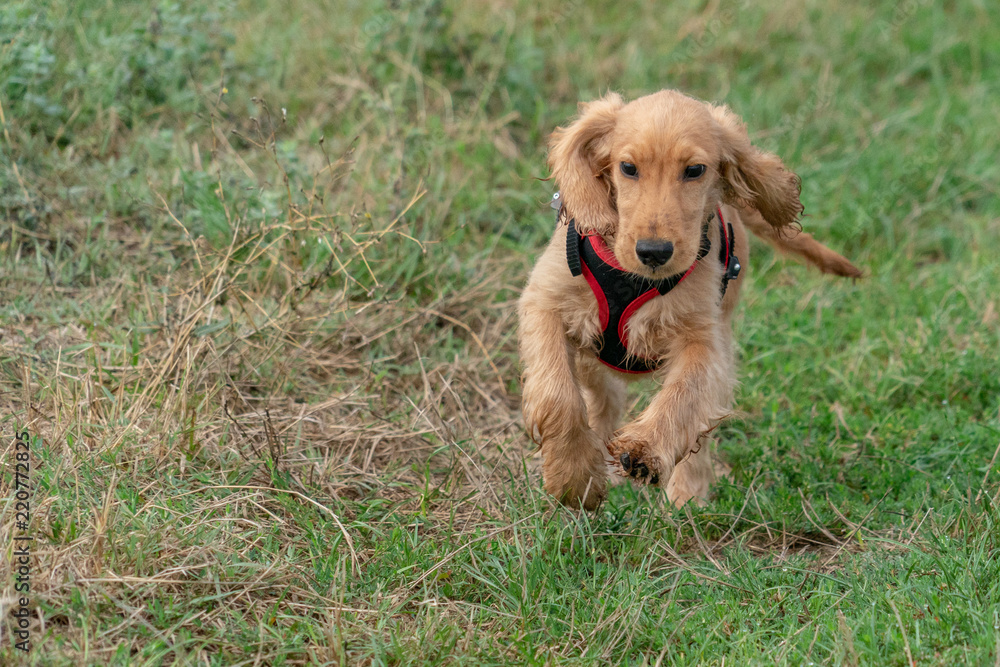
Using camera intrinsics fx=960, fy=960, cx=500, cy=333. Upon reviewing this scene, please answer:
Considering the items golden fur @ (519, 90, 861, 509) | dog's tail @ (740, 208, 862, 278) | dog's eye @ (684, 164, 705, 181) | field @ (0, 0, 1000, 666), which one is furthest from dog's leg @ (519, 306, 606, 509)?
dog's tail @ (740, 208, 862, 278)

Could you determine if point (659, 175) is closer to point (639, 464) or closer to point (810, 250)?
point (639, 464)

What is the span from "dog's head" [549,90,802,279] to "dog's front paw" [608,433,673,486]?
0.55 m

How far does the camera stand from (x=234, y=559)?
9.69 ft

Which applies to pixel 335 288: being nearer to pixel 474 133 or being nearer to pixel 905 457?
pixel 474 133

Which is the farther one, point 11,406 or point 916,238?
point 916,238

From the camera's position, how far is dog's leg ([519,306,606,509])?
3.30 metres

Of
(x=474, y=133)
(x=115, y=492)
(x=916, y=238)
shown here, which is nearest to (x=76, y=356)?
(x=115, y=492)

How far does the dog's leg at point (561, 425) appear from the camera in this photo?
10.8 feet

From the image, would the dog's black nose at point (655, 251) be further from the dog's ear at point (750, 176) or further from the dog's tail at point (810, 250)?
the dog's tail at point (810, 250)

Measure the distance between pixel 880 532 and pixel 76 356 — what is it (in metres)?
3.24

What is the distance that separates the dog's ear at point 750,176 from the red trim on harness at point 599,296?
587 mm

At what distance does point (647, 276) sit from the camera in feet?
10.2

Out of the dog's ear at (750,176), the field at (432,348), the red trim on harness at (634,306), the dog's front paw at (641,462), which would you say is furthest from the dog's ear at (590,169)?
the field at (432,348)

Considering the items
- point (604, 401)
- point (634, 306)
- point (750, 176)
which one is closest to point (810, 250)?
point (750, 176)
